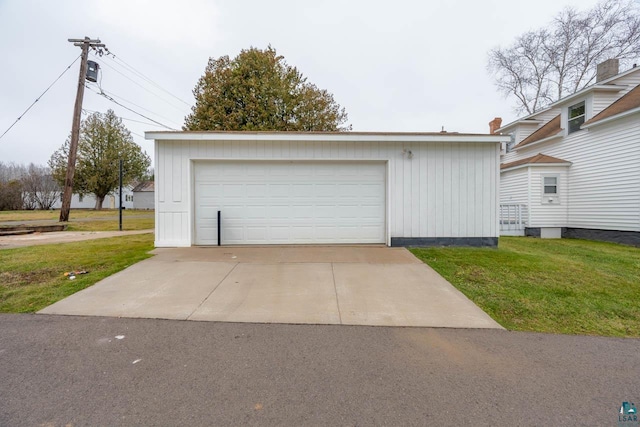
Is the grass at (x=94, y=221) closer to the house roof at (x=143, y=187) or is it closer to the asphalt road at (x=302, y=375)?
the asphalt road at (x=302, y=375)

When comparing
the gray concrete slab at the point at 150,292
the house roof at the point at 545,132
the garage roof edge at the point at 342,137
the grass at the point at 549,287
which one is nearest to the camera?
the grass at the point at 549,287

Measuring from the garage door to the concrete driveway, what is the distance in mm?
1330

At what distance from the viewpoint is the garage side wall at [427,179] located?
7527 millimetres

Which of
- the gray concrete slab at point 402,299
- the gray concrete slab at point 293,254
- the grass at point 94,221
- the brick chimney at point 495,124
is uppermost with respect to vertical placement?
the brick chimney at point 495,124

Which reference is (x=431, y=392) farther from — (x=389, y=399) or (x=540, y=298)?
(x=540, y=298)

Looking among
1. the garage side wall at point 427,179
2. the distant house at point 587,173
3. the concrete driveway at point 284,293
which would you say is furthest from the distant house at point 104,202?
the distant house at point 587,173

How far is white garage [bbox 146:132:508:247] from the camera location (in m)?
7.38

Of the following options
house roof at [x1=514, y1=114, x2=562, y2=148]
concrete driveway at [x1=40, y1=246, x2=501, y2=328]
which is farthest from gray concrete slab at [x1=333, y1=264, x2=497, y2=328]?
house roof at [x1=514, y1=114, x2=562, y2=148]

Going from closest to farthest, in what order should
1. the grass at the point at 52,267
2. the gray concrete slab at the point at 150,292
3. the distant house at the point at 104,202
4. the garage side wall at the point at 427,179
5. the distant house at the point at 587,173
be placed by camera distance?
1. the gray concrete slab at the point at 150,292
2. the grass at the point at 52,267
3. the garage side wall at the point at 427,179
4. the distant house at the point at 587,173
5. the distant house at the point at 104,202

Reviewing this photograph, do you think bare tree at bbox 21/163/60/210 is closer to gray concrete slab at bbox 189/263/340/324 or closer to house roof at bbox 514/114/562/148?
gray concrete slab at bbox 189/263/340/324

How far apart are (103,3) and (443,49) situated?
13.6m

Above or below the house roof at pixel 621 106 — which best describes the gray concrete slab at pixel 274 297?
below

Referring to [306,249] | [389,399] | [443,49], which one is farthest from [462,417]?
[443,49]

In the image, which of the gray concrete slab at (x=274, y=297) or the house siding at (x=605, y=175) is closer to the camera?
the gray concrete slab at (x=274, y=297)
